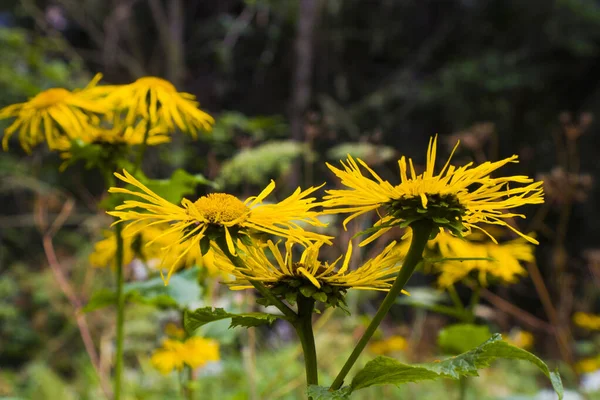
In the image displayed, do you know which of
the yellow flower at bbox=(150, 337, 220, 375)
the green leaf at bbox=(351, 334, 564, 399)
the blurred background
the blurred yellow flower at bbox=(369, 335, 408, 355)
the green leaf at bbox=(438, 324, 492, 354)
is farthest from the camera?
the blurred background

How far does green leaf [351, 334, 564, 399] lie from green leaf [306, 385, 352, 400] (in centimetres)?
2

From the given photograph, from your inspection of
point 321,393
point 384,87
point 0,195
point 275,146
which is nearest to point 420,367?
point 321,393

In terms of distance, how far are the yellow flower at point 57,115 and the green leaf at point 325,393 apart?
387mm

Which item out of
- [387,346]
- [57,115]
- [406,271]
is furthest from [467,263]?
[387,346]

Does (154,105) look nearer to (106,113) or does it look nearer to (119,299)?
(106,113)

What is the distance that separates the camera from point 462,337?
0.73 meters

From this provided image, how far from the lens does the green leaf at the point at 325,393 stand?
0.33m

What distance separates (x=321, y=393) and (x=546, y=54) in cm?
403

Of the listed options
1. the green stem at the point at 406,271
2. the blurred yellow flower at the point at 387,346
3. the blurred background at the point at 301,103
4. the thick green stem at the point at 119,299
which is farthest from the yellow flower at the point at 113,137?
the blurred background at the point at 301,103

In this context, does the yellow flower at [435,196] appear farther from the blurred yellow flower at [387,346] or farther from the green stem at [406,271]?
the blurred yellow flower at [387,346]

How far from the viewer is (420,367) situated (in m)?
0.32

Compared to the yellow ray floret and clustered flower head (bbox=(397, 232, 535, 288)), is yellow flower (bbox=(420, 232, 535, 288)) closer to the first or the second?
clustered flower head (bbox=(397, 232, 535, 288))

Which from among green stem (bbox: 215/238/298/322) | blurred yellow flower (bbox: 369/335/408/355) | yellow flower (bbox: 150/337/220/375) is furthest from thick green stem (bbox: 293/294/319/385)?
blurred yellow flower (bbox: 369/335/408/355)

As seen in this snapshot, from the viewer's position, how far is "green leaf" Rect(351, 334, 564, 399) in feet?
1.05
